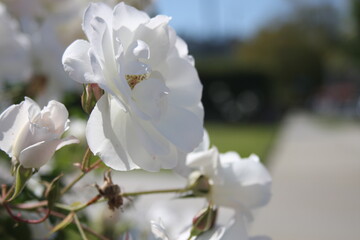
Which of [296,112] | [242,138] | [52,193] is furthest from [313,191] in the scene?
[296,112]

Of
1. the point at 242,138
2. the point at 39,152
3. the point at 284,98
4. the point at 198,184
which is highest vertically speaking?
the point at 39,152

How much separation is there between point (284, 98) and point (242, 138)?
9.70m

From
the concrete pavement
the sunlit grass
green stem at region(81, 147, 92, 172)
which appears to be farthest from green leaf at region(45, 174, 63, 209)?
the sunlit grass

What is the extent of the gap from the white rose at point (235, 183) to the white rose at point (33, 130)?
187mm

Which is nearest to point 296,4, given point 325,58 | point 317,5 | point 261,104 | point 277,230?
point 317,5

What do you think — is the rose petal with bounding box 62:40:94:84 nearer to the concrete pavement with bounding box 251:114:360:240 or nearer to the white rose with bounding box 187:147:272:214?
the white rose with bounding box 187:147:272:214

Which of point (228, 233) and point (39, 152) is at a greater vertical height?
point (39, 152)

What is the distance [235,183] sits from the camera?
2.18 ft

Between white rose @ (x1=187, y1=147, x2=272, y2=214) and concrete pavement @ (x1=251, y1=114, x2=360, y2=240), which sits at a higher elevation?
white rose @ (x1=187, y1=147, x2=272, y2=214)

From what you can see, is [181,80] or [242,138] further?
[242,138]

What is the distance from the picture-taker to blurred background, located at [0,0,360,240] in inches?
39.4

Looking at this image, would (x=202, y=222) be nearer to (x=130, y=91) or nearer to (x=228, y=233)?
(x=228, y=233)

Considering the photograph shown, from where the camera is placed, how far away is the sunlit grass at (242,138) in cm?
800

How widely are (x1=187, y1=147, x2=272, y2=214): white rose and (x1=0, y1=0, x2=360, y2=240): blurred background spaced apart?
24 centimetres
